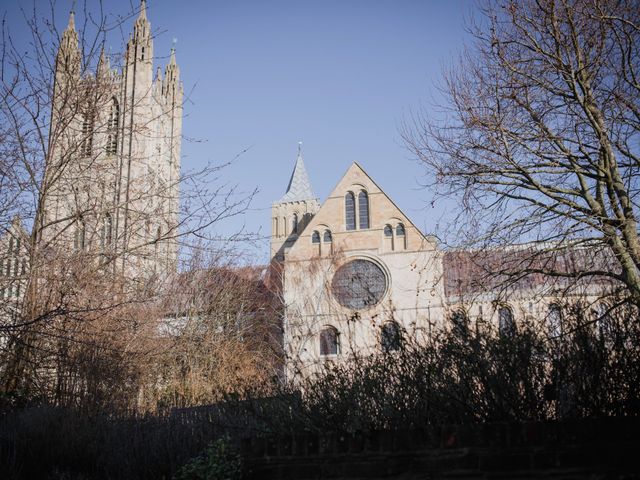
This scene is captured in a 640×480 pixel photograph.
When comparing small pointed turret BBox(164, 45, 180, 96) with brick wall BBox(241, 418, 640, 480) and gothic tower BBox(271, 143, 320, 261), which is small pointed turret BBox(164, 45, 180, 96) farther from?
brick wall BBox(241, 418, 640, 480)

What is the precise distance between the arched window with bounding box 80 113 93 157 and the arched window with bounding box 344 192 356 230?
23315 millimetres

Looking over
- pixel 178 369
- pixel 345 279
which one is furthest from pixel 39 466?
pixel 345 279

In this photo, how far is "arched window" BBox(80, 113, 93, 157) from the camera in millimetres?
10055

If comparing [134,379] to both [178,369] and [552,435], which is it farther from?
[552,435]

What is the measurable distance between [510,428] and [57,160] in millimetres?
8641

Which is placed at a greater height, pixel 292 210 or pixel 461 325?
pixel 292 210

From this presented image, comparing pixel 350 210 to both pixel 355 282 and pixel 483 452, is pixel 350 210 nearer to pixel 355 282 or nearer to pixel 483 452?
pixel 355 282

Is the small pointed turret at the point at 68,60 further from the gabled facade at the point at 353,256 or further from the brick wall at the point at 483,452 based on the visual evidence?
the gabled facade at the point at 353,256

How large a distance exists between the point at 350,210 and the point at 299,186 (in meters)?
27.5

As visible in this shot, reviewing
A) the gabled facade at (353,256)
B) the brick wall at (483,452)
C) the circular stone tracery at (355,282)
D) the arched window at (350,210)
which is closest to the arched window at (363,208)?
the gabled facade at (353,256)

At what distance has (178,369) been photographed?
1872 cm

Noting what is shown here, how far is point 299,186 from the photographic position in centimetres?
6097

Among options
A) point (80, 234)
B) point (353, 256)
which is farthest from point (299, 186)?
point (80, 234)

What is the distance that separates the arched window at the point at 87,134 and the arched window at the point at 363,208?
919 inches
